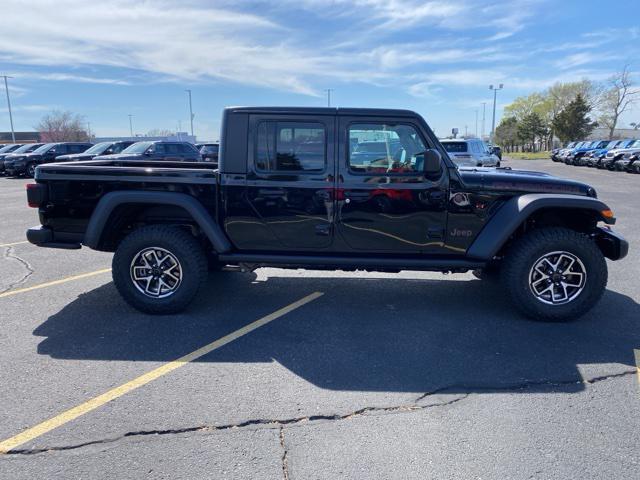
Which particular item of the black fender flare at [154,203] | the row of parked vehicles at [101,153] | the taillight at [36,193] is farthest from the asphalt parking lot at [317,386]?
the row of parked vehicles at [101,153]

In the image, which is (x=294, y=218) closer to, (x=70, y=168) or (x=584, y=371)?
(x=70, y=168)

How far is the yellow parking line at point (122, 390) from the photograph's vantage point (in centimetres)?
275

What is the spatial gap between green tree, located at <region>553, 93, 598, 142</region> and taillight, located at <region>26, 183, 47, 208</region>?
221ft

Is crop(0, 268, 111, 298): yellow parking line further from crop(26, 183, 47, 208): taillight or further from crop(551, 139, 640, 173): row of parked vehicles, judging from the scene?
crop(551, 139, 640, 173): row of parked vehicles

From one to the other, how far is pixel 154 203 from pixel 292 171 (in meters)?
1.37

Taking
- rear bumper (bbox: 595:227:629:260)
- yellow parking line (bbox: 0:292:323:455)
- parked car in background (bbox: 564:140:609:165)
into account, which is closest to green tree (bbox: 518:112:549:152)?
parked car in background (bbox: 564:140:609:165)

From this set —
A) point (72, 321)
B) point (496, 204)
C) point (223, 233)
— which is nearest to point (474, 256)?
point (496, 204)

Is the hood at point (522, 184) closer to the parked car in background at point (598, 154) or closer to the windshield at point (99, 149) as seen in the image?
the windshield at point (99, 149)

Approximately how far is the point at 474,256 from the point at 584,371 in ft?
4.46

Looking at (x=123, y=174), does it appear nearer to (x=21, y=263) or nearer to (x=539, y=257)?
(x=21, y=263)

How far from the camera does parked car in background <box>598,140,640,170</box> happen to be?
26514 mm

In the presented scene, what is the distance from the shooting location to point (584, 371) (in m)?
3.56

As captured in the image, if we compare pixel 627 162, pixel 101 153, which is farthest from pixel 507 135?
pixel 101 153

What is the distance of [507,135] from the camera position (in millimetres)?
78312
